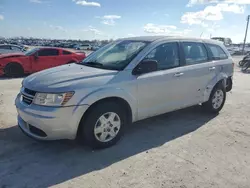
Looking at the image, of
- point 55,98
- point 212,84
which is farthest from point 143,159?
Answer: point 212,84

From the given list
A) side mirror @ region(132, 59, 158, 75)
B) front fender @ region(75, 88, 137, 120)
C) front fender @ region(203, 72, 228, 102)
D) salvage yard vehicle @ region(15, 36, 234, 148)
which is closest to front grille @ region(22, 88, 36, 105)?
salvage yard vehicle @ region(15, 36, 234, 148)

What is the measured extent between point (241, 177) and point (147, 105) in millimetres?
1794

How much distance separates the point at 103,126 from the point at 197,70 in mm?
2412

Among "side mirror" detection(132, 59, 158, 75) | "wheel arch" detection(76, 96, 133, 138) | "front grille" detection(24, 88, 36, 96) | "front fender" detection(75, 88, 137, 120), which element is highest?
"side mirror" detection(132, 59, 158, 75)

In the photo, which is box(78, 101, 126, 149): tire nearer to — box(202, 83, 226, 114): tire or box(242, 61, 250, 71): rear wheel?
box(202, 83, 226, 114): tire

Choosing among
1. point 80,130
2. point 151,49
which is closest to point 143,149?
point 80,130

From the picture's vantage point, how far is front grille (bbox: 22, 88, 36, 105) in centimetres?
367

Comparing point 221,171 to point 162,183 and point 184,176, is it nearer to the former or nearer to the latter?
point 184,176

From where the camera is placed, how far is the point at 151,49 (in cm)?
442

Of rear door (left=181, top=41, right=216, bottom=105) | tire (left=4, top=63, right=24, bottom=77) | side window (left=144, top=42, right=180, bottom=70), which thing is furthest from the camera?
tire (left=4, top=63, right=24, bottom=77)

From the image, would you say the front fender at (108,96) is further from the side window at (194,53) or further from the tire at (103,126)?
the side window at (194,53)

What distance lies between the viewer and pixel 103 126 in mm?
3869

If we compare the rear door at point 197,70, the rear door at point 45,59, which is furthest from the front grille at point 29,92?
the rear door at point 45,59

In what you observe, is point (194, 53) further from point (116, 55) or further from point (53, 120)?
point (53, 120)
